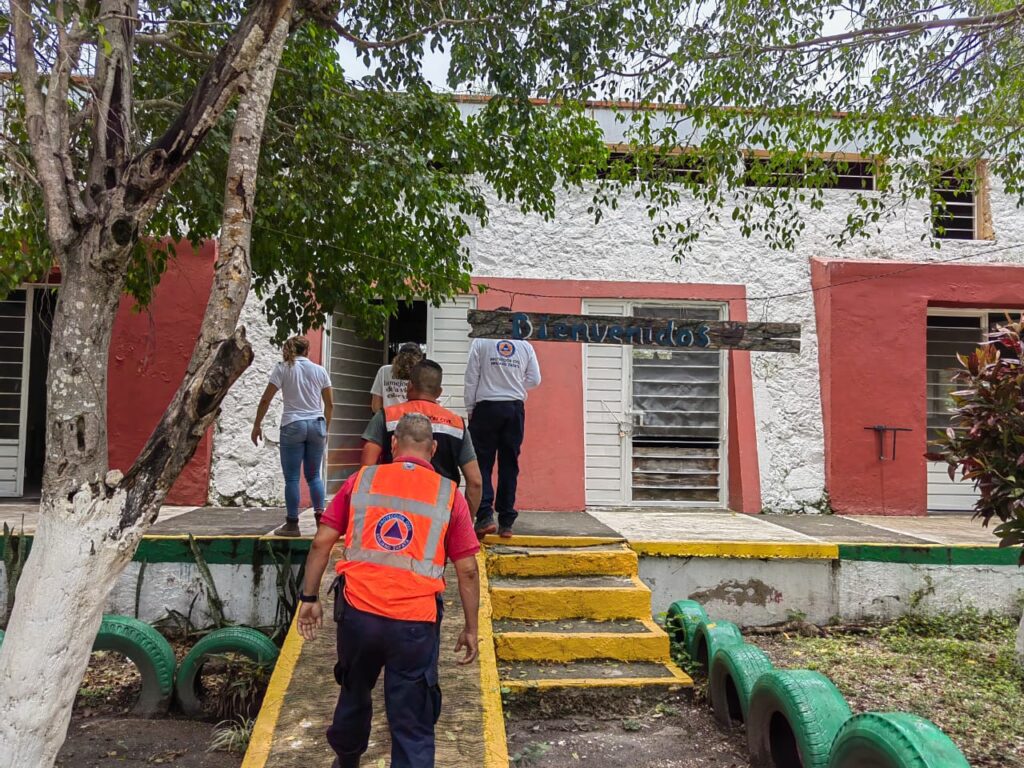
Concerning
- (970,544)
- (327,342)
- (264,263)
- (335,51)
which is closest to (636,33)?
(335,51)

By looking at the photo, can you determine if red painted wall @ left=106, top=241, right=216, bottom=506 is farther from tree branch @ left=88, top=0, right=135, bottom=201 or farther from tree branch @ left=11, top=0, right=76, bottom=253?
tree branch @ left=11, top=0, right=76, bottom=253

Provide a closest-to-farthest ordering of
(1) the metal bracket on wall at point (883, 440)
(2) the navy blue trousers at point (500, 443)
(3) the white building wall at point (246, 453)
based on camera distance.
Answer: (2) the navy blue trousers at point (500, 443) < (3) the white building wall at point (246, 453) < (1) the metal bracket on wall at point (883, 440)

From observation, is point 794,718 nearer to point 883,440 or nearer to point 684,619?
point 684,619

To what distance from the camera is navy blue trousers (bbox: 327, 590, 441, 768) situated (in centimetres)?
290

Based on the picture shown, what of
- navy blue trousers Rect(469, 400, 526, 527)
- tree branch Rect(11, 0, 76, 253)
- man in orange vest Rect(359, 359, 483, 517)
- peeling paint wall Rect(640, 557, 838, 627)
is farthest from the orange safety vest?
peeling paint wall Rect(640, 557, 838, 627)

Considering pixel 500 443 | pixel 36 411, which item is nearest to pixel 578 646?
pixel 500 443

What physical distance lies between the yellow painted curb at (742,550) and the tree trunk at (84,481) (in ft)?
A: 12.7

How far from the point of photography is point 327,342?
856 centimetres

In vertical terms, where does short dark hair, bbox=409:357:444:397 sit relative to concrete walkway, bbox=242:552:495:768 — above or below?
above

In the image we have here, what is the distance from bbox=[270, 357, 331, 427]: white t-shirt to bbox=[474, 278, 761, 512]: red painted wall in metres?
2.87

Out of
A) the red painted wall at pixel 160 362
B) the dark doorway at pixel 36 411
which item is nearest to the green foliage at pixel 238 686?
the red painted wall at pixel 160 362

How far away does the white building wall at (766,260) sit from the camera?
877 centimetres

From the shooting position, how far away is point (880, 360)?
870 centimetres

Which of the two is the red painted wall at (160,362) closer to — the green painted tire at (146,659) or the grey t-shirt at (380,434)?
the green painted tire at (146,659)
